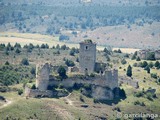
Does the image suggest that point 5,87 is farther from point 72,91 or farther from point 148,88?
point 148,88

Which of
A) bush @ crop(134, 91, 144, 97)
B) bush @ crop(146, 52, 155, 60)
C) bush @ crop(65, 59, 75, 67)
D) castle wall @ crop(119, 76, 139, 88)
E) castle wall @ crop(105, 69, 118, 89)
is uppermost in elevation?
bush @ crop(146, 52, 155, 60)

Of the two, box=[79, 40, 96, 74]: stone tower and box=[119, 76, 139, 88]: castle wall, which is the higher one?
box=[79, 40, 96, 74]: stone tower

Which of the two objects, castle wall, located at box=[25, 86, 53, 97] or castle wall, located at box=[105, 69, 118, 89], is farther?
castle wall, located at box=[105, 69, 118, 89]

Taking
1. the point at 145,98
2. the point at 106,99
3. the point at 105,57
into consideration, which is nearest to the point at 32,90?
the point at 106,99

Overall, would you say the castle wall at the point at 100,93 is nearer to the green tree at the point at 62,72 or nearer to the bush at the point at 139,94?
the green tree at the point at 62,72

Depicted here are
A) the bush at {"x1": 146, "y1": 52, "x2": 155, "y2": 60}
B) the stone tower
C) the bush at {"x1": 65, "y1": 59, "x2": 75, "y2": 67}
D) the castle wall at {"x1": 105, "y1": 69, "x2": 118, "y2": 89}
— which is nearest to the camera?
the castle wall at {"x1": 105, "y1": 69, "x2": 118, "y2": 89}

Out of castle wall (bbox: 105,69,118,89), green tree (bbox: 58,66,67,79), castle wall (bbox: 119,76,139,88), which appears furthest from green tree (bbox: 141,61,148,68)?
green tree (bbox: 58,66,67,79)

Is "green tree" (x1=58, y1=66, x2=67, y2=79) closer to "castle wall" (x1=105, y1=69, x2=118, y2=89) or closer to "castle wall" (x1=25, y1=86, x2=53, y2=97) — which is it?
"castle wall" (x1=25, y1=86, x2=53, y2=97)

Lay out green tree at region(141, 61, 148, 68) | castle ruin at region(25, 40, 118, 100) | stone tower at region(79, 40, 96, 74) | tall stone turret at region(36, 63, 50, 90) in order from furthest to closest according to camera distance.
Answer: green tree at region(141, 61, 148, 68) < stone tower at region(79, 40, 96, 74) < castle ruin at region(25, 40, 118, 100) < tall stone turret at region(36, 63, 50, 90)

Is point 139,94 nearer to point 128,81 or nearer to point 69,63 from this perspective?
point 128,81

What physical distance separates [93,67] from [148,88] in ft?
31.0

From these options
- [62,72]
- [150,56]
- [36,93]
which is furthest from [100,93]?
[150,56]

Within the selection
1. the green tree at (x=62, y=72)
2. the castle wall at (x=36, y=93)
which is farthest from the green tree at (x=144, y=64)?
the castle wall at (x=36, y=93)

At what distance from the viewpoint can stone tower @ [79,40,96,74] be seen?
359 ft
